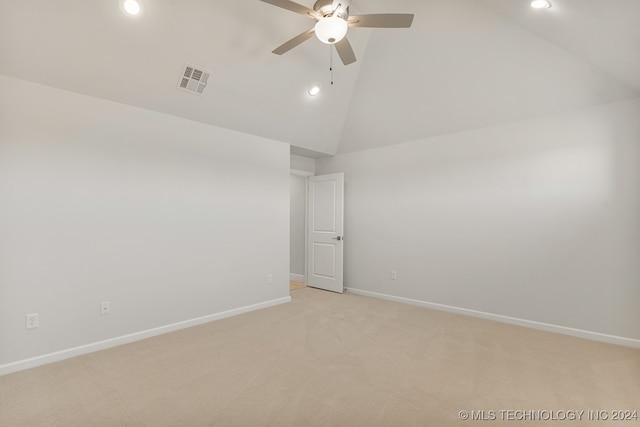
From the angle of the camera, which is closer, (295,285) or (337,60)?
(337,60)

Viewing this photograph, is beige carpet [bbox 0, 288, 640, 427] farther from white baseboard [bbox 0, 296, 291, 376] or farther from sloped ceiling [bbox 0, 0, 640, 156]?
sloped ceiling [bbox 0, 0, 640, 156]

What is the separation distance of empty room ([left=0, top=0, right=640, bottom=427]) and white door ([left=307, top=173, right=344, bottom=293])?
74cm

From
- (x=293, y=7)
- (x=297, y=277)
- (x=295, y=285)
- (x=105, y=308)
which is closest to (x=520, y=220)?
(x=293, y=7)

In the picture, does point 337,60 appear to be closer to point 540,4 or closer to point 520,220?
point 540,4

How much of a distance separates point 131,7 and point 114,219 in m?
1.87

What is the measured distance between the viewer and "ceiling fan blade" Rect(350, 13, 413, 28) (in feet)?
6.88

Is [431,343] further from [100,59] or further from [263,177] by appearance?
[100,59]

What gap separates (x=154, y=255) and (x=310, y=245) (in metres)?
2.84

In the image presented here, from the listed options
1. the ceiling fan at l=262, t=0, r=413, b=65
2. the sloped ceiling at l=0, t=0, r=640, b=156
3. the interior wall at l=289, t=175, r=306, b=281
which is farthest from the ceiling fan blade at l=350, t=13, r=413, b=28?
the interior wall at l=289, t=175, r=306, b=281

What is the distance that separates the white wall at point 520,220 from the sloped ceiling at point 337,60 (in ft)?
1.00

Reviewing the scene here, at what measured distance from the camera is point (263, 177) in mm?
4281

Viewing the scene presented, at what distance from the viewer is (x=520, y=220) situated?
3.59 meters

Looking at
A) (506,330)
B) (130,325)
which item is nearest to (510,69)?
(506,330)

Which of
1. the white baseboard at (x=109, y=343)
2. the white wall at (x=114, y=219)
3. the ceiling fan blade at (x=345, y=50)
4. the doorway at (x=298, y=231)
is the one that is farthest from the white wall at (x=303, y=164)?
the ceiling fan blade at (x=345, y=50)
